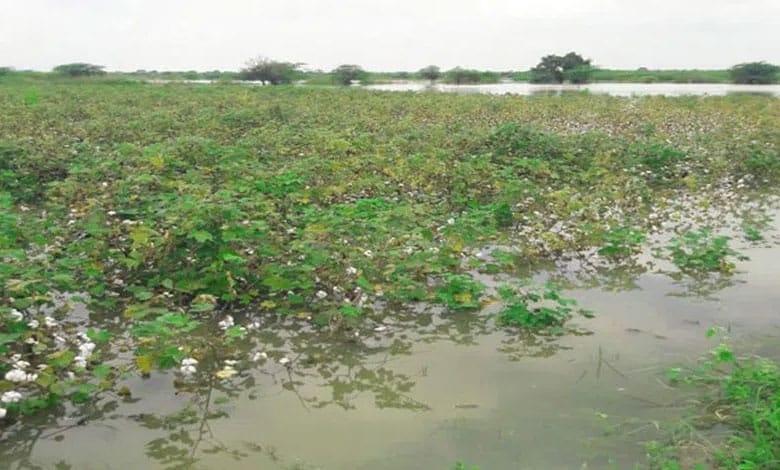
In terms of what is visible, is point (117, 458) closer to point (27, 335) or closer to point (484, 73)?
point (27, 335)

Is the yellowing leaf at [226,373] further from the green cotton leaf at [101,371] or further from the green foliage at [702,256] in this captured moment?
the green foliage at [702,256]

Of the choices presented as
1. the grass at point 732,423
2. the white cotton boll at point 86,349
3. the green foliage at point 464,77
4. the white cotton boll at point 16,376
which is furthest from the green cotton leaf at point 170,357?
the green foliage at point 464,77

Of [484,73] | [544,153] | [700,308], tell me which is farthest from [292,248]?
[484,73]

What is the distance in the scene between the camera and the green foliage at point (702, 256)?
629 cm

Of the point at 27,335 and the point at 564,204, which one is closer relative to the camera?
the point at 27,335

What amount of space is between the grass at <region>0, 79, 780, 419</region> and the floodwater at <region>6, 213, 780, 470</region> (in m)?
0.27

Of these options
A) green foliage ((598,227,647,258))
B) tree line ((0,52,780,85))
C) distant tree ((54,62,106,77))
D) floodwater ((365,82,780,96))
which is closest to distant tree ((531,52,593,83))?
tree line ((0,52,780,85))

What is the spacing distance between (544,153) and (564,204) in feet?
12.3

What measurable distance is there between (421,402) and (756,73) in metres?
64.4

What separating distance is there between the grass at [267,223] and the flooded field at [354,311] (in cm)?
3

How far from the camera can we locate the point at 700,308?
18.1 ft

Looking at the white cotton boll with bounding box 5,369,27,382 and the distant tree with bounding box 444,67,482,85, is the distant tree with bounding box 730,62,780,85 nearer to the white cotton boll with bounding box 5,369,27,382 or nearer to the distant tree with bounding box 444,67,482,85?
the distant tree with bounding box 444,67,482,85

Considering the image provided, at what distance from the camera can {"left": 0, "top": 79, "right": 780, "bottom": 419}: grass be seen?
4.49 meters

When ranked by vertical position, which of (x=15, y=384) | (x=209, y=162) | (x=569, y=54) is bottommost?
(x=15, y=384)
